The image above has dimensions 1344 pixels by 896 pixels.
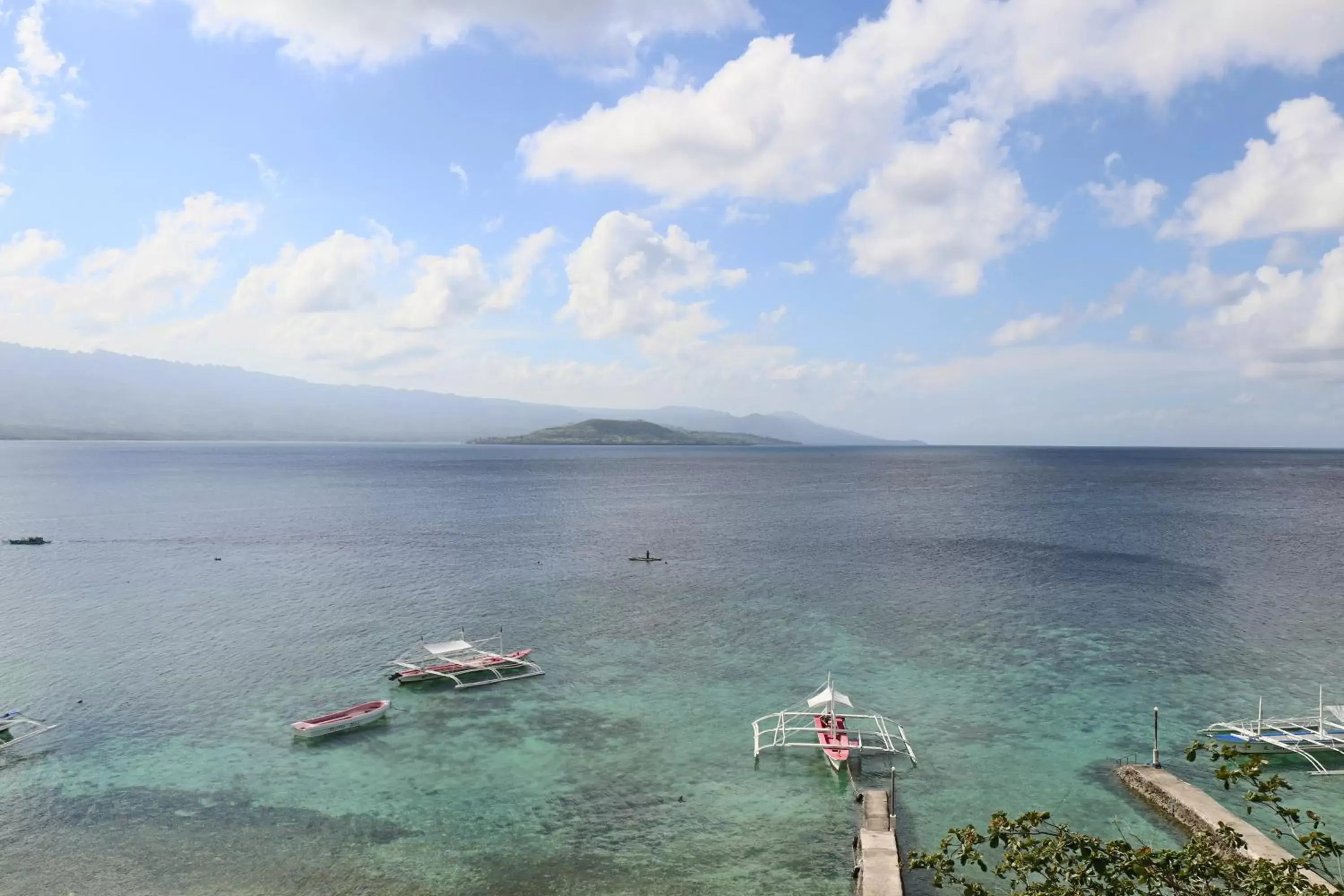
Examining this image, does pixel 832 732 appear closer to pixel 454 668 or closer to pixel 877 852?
pixel 877 852

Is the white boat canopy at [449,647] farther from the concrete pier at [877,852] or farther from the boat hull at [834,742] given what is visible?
the concrete pier at [877,852]

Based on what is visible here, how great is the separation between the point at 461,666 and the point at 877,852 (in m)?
32.9

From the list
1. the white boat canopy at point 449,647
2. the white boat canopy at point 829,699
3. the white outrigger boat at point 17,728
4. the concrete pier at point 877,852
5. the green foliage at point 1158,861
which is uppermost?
the green foliage at point 1158,861

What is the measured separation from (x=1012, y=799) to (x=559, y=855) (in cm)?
2131

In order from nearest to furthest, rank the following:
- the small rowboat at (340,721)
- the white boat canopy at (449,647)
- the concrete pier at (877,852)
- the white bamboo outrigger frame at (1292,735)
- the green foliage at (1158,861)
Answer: the green foliage at (1158,861) < the concrete pier at (877,852) < the white bamboo outrigger frame at (1292,735) < the small rowboat at (340,721) < the white boat canopy at (449,647)

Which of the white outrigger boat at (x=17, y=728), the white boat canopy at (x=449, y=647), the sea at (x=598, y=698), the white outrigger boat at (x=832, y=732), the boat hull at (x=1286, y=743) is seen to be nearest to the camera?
the sea at (x=598, y=698)

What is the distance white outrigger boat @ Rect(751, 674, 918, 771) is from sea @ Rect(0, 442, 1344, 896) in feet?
3.65

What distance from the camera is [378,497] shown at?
187500mm

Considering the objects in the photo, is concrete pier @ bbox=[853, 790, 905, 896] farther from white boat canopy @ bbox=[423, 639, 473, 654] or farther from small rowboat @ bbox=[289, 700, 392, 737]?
white boat canopy @ bbox=[423, 639, 473, 654]

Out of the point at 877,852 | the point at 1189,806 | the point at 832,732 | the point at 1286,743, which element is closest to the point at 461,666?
the point at 832,732

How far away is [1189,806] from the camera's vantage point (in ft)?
112

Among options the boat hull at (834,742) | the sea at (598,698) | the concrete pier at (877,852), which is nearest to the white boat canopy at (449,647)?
the sea at (598,698)

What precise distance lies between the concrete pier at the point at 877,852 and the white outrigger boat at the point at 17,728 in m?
45.0

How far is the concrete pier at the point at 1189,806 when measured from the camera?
102ft
